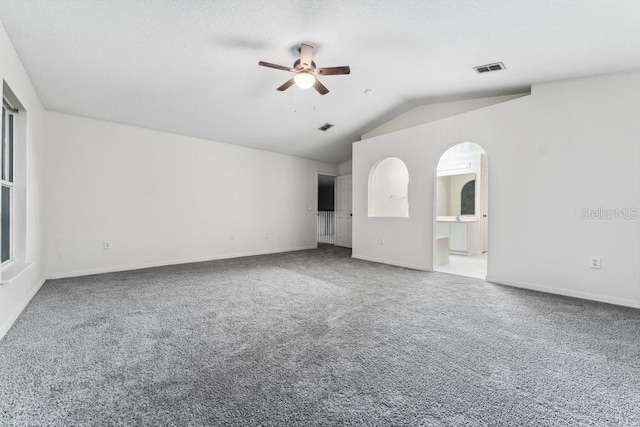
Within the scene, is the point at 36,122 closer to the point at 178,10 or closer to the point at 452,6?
the point at 178,10

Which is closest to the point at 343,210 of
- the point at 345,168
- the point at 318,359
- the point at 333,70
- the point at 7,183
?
the point at 345,168

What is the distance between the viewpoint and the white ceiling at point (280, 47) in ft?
7.96

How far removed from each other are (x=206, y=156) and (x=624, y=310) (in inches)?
260

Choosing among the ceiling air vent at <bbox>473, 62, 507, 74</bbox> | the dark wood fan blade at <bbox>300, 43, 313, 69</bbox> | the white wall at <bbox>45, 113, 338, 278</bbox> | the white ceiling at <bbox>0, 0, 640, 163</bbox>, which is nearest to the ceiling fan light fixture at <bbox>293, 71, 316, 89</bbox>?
the dark wood fan blade at <bbox>300, 43, 313, 69</bbox>

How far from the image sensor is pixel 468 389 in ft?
5.18

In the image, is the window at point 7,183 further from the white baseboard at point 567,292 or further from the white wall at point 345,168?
the white wall at point 345,168

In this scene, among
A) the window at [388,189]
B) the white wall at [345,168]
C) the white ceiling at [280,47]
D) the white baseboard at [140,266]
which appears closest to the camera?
the white ceiling at [280,47]

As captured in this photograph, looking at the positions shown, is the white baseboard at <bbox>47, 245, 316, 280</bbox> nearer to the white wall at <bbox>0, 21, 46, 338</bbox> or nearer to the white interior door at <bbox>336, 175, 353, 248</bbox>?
the white wall at <bbox>0, 21, 46, 338</bbox>

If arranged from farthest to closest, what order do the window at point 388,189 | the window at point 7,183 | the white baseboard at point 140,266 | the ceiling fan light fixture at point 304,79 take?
the window at point 388,189 → the white baseboard at point 140,266 → the ceiling fan light fixture at point 304,79 → the window at point 7,183

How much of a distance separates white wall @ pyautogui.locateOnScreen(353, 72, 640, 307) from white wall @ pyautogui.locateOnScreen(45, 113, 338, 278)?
4198mm

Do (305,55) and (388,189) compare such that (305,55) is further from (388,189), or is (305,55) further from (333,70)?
(388,189)

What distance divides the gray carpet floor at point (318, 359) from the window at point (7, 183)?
68 cm

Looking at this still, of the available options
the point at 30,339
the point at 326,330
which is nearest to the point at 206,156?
the point at 30,339

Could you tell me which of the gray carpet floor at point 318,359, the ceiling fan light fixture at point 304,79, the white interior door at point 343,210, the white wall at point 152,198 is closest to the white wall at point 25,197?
the gray carpet floor at point 318,359
